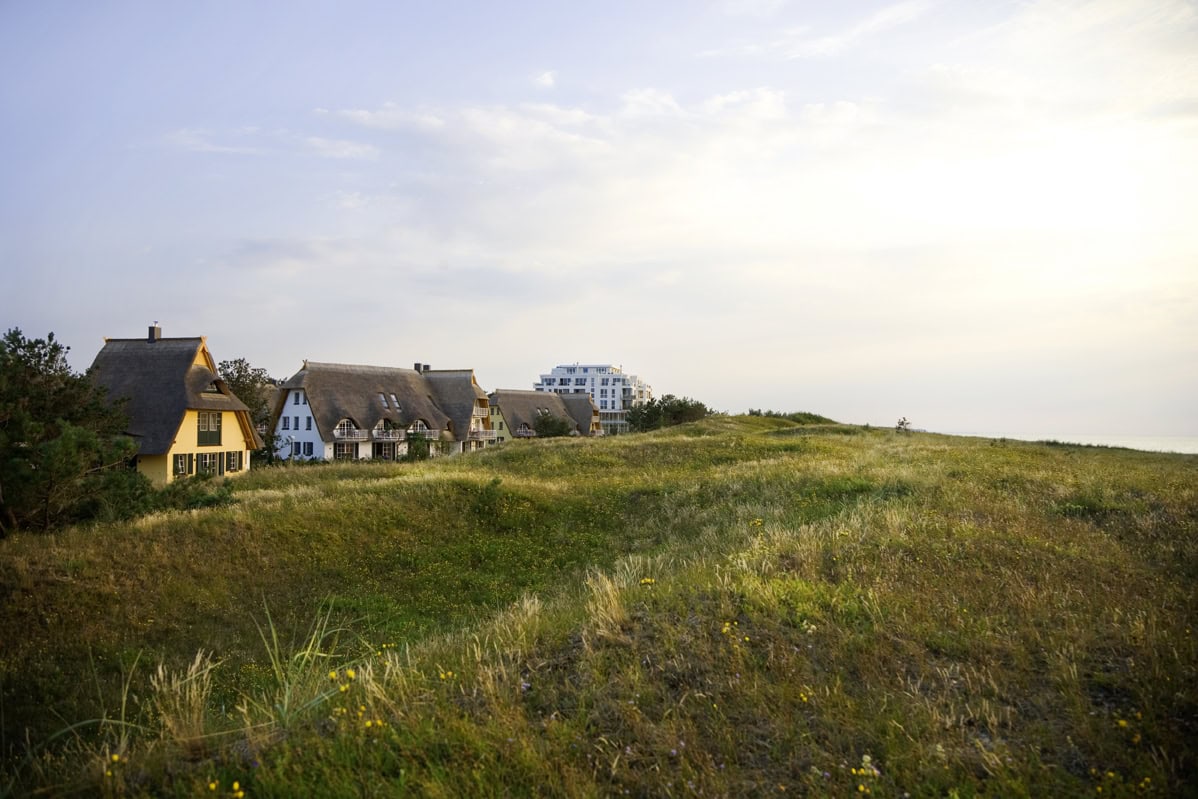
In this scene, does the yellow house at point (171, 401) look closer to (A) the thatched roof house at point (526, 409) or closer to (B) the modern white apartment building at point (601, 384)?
(A) the thatched roof house at point (526, 409)

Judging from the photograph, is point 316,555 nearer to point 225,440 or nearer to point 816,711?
point 816,711

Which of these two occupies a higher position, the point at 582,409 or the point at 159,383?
the point at 159,383

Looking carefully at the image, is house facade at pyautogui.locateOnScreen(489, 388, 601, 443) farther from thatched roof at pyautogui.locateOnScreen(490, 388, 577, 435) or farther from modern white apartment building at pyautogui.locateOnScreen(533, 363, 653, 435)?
modern white apartment building at pyautogui.locateOnScreen(533, 363, 653, 435)

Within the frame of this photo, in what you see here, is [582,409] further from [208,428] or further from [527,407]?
[208,428]

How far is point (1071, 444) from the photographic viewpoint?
37156mm

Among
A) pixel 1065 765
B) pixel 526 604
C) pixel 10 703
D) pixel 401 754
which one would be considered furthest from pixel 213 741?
pixel 10 703

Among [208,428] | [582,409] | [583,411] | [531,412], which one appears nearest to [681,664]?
[208,428]

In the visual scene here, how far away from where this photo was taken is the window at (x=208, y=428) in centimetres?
3962

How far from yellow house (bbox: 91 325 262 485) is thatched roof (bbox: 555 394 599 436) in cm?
5255

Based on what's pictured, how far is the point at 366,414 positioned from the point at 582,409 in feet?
129

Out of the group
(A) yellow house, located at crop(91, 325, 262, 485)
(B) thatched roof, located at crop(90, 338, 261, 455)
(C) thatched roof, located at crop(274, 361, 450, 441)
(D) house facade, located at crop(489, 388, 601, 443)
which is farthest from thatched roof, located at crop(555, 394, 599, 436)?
(B) thatched roof, located at crop(90, 338, 261, 455)

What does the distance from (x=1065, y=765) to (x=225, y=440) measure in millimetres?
46626

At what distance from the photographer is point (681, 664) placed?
551 cm

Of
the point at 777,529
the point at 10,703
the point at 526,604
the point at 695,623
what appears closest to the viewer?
the point at 695,623
